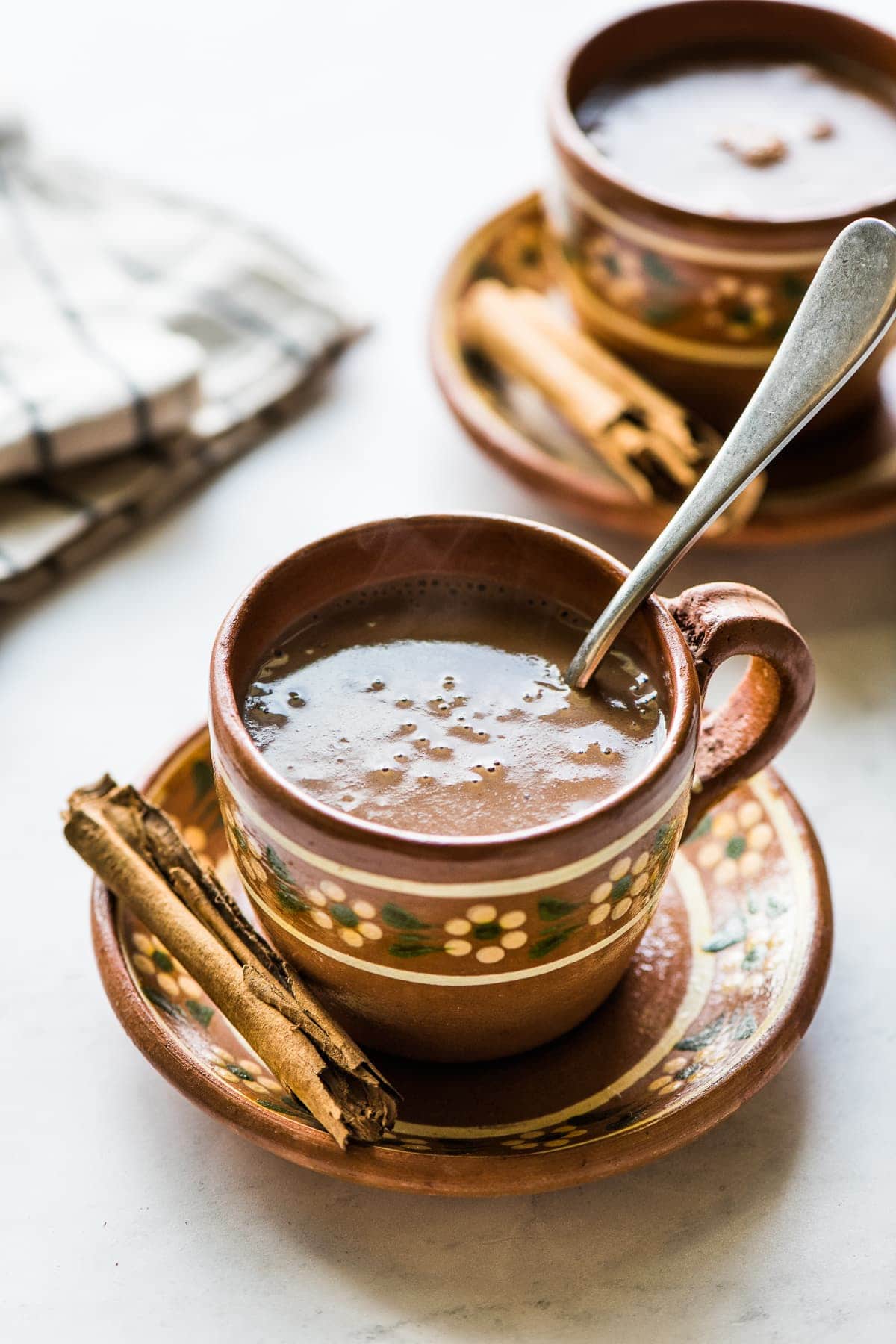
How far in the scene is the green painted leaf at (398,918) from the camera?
0.81m

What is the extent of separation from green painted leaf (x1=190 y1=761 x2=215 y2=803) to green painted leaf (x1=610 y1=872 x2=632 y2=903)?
34 centimetres

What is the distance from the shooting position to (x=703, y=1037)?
0.94 metres

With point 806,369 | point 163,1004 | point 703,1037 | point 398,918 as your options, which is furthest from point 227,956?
point 806,369

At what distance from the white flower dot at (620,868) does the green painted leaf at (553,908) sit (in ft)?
0.09

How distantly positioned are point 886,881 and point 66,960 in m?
0.58

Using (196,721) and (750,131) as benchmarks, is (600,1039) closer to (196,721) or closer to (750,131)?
(196,721)

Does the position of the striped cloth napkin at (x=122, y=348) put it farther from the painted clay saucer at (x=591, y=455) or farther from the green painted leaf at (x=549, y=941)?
the green painted leaf at (x=549, y=941)

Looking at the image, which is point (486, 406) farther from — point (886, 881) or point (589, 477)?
point (886, 881)

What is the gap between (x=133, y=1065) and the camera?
1.01m

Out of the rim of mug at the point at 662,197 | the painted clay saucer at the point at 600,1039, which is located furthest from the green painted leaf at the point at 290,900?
the rim of mug at the point at 662,197

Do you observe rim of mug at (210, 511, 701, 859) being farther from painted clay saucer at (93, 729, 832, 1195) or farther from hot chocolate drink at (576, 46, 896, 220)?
hot chocolate drink at (576, 46, 896, 220)

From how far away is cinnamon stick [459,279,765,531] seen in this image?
4.25ft

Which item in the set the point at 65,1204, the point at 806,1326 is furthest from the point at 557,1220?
the point at 65,1204

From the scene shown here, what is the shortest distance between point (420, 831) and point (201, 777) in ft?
0.92
